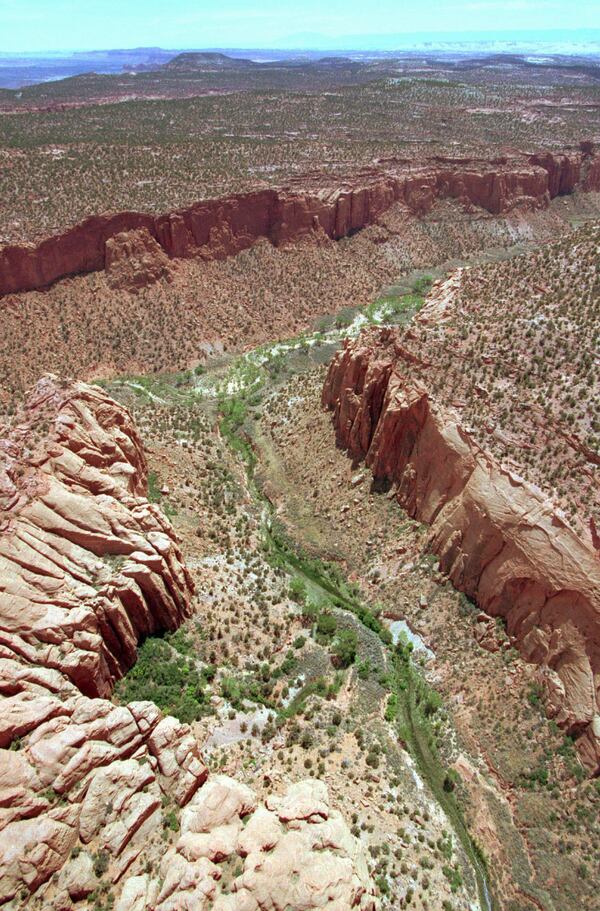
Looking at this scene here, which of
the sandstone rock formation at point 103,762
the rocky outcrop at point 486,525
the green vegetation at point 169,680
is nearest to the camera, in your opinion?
the sandstone rock formation at point 103,762

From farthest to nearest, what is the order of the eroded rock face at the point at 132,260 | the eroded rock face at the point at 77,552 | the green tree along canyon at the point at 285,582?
the eroded rock face at the point at 132,260 < the eroded rock face at the point at 77,552 < the green tree along canyon at the point at 285,582

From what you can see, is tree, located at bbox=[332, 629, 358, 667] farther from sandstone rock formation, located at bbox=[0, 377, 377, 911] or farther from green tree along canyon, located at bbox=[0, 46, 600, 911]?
sandstone rock formation, located at bbox=[0, 377, 377, 911]

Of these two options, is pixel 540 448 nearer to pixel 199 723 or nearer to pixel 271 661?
pixel 271 661

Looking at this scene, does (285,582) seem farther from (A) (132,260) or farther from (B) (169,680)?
(A) (132,260)

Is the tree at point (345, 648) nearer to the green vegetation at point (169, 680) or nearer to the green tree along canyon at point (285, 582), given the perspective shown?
the green tree along canyon at point (285, 582)

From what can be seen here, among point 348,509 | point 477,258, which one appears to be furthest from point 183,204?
point 348,509

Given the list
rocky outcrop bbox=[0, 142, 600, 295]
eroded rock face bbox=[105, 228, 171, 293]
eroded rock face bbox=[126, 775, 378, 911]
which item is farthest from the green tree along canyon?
rocky outcrop bbox=[0, 142, 600, 295]

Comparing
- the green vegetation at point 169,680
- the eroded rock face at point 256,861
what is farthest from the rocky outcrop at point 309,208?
the eroded rock face at point 256,861
